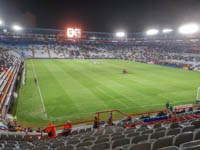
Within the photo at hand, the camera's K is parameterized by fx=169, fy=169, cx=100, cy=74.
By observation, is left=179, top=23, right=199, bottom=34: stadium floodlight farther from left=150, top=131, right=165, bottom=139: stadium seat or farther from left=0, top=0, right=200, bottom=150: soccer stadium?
left=150, top=131, right=165, bottom=139: stadium seat

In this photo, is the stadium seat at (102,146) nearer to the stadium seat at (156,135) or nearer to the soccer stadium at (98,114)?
the soccer stadium at (98,114)

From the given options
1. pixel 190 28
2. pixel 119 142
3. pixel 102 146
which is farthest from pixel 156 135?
pixel 190 28

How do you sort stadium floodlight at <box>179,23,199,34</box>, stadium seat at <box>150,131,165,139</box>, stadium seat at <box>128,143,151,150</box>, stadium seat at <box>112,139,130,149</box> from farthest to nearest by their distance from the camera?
stadium floodlight at <box>179,23,199,34</box>, stadium seat at <box>150,131,165,139</box>, stadium seat at <box>112,139,130,149</box>, stadium seat at <box>128,143,151,150</box>

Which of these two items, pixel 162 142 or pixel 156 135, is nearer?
pixel 162 142

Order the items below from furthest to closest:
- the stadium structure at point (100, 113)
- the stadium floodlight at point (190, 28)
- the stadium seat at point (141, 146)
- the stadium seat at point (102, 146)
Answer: the stadium floodlight at point (190, 28), the stadium structure at point (100, 113), the stadium seat at point (102, 146), the stadium seat at point (141, 146)

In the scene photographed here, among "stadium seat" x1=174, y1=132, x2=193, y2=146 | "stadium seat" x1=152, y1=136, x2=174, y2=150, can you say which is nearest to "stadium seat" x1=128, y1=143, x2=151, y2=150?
"stadium seat" x1=152, y1=136, x2=174, y2=150

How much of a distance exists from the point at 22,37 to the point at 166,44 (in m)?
79.9

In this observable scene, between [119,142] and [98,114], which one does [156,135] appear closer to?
[119,142]

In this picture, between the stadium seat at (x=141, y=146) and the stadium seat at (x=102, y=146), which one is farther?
the stadium seat at (x=102, y=146)

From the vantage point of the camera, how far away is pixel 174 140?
4.27m

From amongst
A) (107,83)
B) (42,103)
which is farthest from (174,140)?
(107,83)

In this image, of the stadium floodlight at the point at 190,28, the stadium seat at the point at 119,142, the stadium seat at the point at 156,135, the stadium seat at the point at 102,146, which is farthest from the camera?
A: the stadium floodlight at the point at 190,28

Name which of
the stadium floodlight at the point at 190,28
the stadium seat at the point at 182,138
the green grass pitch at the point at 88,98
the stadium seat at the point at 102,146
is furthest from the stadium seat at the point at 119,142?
the stadium floodlight at the point at 190,28

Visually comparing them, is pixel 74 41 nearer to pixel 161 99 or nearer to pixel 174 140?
pixel 161 99
